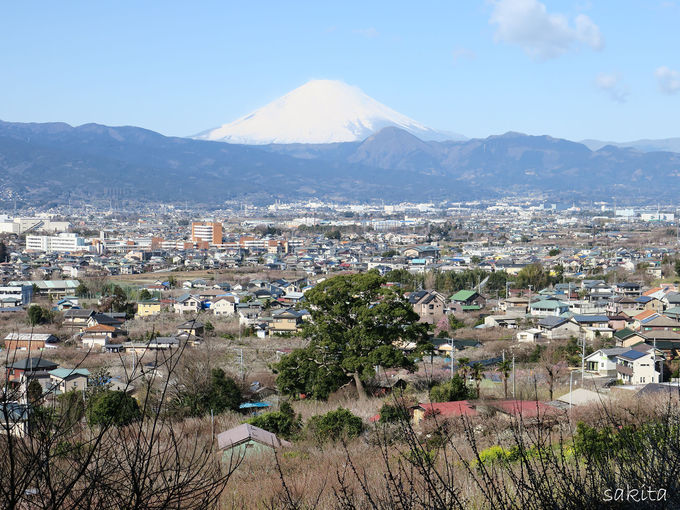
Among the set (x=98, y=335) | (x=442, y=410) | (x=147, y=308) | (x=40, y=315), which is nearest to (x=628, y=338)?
(x=442, y=410)

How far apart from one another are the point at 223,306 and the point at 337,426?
10377 millimetres

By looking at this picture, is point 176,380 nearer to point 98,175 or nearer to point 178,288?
point 178,288

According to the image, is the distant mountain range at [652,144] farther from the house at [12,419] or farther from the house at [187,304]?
the house at [12,419]

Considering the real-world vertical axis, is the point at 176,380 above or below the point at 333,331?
below

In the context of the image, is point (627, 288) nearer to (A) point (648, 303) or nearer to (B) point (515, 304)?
(A) point (648, 303)

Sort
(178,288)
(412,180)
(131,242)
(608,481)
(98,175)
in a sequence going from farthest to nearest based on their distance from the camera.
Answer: (412,180) → (98,175) → (131,242) → (178,288) → (608,481)

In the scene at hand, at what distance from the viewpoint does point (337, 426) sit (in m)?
5.17

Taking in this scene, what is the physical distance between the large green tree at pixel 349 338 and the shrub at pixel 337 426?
1527 mm

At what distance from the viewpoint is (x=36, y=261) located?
25016 mm

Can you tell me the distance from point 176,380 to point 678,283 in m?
13.2

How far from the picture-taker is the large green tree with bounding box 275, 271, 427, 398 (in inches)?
274

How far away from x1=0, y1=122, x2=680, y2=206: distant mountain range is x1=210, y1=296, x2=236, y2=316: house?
201 ft

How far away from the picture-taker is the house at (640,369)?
8289 mm

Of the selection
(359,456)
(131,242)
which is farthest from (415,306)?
(131,242)
